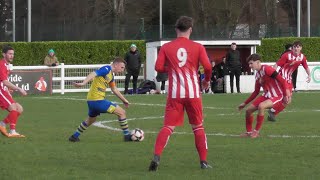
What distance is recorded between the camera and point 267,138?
Answer: 16578mm

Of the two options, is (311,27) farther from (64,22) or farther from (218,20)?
(64,22)

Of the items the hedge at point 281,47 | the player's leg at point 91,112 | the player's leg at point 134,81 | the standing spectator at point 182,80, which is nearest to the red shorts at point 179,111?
the standing spectator at point 182,80

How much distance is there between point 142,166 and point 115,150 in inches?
85.8

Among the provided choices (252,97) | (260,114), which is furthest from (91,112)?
(260,114)

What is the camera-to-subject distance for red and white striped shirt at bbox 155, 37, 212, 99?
1199cm

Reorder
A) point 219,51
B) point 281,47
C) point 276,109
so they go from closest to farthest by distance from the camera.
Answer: point 276,109
point 219,51
point 281,47

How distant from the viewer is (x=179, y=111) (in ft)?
39.6

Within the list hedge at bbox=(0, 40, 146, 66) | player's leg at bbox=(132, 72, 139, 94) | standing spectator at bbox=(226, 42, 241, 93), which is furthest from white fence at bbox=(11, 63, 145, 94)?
hedge at bbox=(0, 40, 146, 66)

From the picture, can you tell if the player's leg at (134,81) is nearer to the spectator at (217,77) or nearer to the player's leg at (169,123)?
the spectator at (217,77)

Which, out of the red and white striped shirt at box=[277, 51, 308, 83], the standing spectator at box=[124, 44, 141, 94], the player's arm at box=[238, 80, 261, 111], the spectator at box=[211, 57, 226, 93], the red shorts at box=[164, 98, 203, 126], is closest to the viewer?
the red shorts at box=[164, 98, 203, 126]

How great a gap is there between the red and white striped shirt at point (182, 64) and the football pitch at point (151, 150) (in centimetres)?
107

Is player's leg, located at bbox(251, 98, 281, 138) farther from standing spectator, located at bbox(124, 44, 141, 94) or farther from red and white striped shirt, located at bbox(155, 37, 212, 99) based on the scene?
standing spectator, located at bbox(124, 44, 141, 94)

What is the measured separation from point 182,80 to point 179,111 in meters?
0.42

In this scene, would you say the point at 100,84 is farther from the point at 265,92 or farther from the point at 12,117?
the point at 265,92
